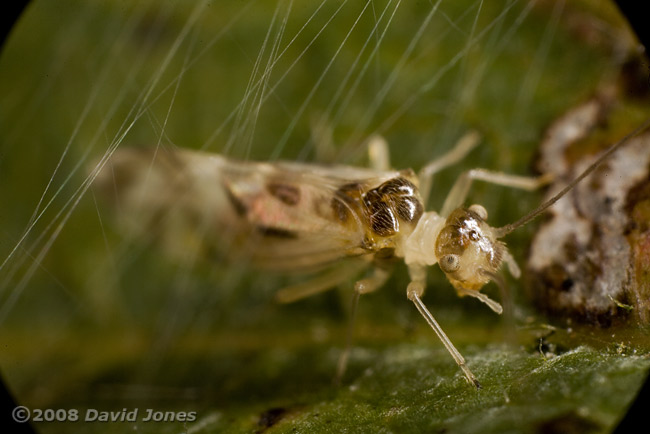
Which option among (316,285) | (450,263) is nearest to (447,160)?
(450,263)

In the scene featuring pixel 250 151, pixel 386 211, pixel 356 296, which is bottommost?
pixel 356 296

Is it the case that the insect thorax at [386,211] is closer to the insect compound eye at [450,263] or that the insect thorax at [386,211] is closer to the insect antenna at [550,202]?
the insect compound eye at [450,263]

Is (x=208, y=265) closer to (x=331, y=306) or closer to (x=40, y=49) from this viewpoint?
(x=331, y=306)

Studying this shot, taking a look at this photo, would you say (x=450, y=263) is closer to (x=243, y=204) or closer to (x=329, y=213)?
(x=329, y=213)

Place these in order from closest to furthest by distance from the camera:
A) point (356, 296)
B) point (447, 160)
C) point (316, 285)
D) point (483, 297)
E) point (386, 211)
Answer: point (483, 297) → point (356, 296) → point (386, 211) → point (447, 160) → point (316, 285)

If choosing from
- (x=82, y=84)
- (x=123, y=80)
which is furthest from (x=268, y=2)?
(x=82, y=84)

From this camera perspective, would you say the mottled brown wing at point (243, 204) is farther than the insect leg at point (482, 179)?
Yes

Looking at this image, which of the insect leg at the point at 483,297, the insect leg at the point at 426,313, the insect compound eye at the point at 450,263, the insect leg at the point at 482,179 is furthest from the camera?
the insect leg at the point at 482,179

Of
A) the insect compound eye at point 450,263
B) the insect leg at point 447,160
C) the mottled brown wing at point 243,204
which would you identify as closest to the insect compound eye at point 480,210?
the insect compound eye at point 450,263

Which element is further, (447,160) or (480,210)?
(447,160)
